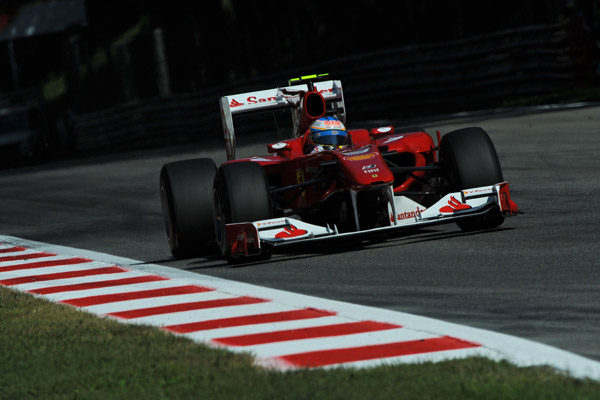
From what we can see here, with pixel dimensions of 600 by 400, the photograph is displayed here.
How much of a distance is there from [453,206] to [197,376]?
4320 mm

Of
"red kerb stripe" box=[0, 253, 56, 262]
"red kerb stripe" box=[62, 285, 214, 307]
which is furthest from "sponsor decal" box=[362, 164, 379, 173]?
"red kerb stripe" box=[0, 253, 56, 262]

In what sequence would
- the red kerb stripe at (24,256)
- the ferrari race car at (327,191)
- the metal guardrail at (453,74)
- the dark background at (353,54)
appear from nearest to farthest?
the ferrari race car at (327,191)
the red kerb stripe at (24,256)
the metal guardrail at (453,74)
the dark background at (353,54)

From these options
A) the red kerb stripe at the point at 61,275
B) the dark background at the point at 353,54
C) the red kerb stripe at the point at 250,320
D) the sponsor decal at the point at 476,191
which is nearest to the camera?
the red kerb stripe at the point at 250,320

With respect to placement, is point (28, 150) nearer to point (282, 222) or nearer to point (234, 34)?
point (234, 34)

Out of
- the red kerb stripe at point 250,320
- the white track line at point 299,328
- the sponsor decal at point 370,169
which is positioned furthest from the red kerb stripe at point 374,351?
the sponsor decal at point 370,169

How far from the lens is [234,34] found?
32.1 metres

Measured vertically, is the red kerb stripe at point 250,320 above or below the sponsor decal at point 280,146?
below

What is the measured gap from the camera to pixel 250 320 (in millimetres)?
7051

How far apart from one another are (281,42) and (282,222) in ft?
70.9

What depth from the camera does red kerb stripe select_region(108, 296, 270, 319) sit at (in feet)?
25.1

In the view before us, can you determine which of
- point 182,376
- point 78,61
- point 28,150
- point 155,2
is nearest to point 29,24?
point 155,2

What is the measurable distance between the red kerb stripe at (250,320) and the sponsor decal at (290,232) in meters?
2.16

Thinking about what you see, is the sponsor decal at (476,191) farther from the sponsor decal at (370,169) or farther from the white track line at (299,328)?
the white track line at (299,328)

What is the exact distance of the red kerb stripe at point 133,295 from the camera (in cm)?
835
